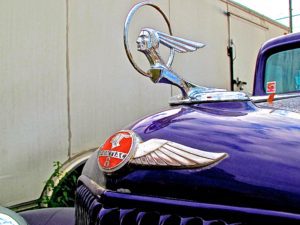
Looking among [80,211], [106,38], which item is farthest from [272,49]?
[80,211]

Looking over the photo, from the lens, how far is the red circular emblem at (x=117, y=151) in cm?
105

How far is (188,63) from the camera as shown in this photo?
15.6ft

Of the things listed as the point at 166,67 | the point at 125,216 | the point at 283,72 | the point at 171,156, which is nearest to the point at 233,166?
the point at 171,156

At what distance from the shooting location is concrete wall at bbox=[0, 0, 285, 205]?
3.06m

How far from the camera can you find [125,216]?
3.21 ft

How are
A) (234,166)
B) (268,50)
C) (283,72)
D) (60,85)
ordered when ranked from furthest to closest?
1. (60,85)
2. (268,50)
3. (283,72)
4. (234,166)

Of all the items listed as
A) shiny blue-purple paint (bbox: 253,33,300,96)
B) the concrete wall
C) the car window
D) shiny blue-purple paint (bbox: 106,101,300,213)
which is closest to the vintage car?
shiny blue-purple paint (bbox: 106,101,300,213)

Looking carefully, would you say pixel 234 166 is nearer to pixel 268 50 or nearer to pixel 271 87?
pixel 271 87

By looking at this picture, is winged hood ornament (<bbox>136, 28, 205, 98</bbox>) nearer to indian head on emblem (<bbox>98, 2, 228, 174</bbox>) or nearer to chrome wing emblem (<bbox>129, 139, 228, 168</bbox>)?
indian head on emblem (<bbox>98, 2, 228, 174</bbox>)

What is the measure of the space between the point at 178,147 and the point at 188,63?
12.5ft

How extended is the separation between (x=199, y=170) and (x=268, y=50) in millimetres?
2406

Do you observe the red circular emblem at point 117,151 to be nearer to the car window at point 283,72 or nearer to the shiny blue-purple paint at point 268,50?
the car window at point 283,72

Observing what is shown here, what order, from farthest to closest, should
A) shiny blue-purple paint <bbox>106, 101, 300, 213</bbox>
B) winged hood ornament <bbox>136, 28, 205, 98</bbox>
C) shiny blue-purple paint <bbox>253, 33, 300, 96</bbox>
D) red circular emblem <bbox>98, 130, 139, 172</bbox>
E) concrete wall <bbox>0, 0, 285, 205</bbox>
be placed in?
concrete wall <bbox>0, 0, 285, 205</bbox> → shiny blue-purple paint <bbox>253, 33, 300, 96</bbox> → winged hood ornament <bbox>136, 28, 205, 98</bbox> → red circular emblem <bbox>98, 130, 139, 172</bbox> → shiny blue-purple paint <bbox>106, 101, 300, 213</bbox>

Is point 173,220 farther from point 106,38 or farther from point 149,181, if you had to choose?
point 106,38
